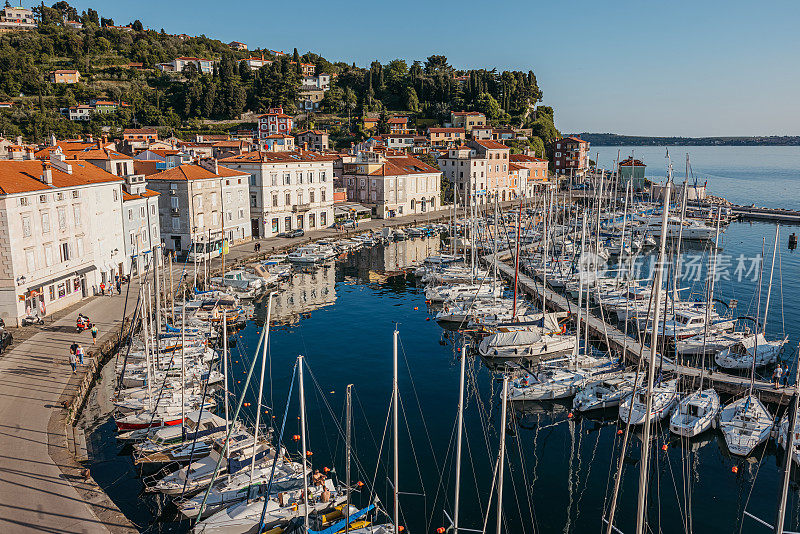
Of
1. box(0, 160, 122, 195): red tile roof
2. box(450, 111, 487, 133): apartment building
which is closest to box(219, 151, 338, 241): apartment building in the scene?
box(0, 160, 122, 195): red tile roof

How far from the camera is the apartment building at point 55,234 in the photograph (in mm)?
37250

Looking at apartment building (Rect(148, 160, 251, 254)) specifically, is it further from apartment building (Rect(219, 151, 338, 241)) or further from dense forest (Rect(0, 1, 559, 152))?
dense forest (Rect(0, 1, 559, 152))

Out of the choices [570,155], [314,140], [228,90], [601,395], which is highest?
[228,90]

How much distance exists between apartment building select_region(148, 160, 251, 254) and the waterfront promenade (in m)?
21.3

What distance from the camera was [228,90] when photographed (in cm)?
15588

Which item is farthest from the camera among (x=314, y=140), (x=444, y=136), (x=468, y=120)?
(x=468, y=120)

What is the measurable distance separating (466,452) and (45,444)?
17152mm

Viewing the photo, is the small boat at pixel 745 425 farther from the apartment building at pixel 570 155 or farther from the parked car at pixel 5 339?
the apartment building at pixel 570 155

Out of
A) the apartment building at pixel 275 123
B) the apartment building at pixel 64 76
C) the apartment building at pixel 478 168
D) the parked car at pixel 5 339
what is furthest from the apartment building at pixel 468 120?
the parked car at pixel 5 339

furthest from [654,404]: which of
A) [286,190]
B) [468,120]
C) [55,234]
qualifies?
[468,120]

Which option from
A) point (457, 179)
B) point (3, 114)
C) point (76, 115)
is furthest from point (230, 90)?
point (457, 179)

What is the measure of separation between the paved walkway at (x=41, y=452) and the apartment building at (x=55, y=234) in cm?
416

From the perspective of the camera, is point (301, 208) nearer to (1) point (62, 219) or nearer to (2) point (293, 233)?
(2) point (293, 233)

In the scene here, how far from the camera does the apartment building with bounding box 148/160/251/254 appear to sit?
60.9m
